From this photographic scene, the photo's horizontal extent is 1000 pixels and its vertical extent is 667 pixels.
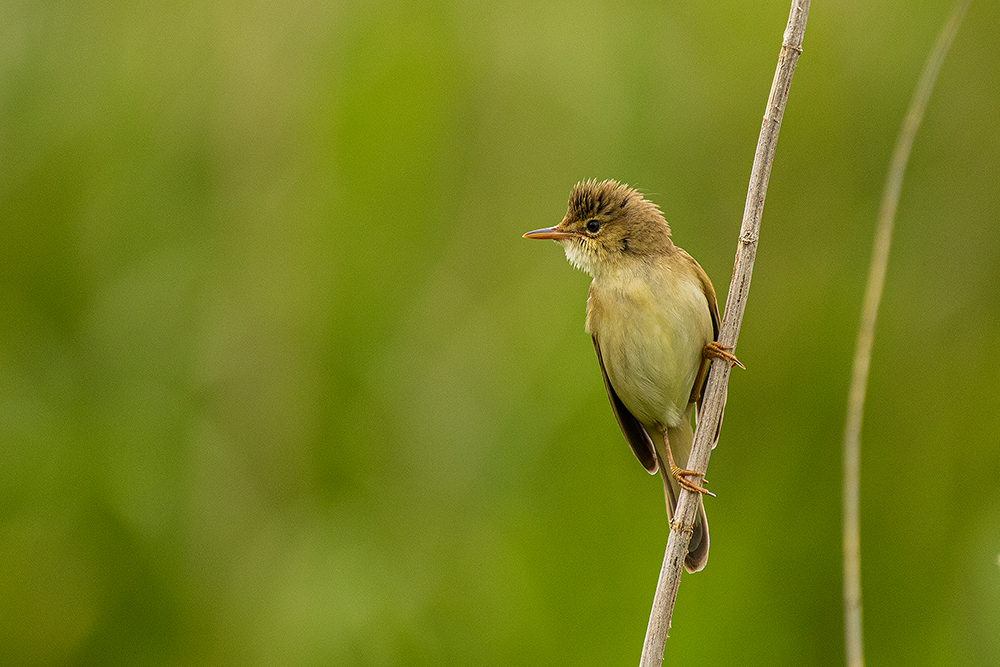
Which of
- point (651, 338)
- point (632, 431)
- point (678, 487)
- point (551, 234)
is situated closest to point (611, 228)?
point (551, 234)

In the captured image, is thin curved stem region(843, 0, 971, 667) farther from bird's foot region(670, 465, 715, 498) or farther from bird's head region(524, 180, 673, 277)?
bird's head region(524, 180, 673, 277)

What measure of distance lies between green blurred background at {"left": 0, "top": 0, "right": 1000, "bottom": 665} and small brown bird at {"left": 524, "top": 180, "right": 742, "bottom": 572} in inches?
17.0

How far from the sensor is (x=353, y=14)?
3.43 meters

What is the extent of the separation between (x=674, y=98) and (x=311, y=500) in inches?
72.6

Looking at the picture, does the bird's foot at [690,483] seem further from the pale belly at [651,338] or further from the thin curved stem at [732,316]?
the pale belly at [651,338]

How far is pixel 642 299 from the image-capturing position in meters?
2.68

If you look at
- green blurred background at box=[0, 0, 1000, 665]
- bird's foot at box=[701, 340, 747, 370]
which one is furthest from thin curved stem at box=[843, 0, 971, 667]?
green blurred background at box=[0, 0, 1000, 665]

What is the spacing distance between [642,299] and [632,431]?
478mm

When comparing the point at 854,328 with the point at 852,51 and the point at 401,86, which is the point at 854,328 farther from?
the point at 401,86

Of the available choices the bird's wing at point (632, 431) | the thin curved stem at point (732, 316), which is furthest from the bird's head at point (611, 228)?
the thin curved stem at point (732, 316)

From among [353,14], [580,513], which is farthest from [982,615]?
[353,14]

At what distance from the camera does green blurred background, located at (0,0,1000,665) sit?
3.03 m

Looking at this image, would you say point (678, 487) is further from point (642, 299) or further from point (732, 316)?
point (732, 316)

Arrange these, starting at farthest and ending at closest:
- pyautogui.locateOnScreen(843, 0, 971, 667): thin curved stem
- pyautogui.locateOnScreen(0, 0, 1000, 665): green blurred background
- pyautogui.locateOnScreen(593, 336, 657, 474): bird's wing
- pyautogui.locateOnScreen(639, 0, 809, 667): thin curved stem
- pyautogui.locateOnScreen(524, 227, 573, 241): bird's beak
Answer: pyautogui.locateOnScreen(0, 0, 1000, 665): green blurred background, pyautogui.locateOnScreen(593, 336, 657, 474): bird's wing, pyautogui.locateOnScreen(524, 227, 573, 241): bird's beak, pyautogui.locateOnScreen(639, 0, 809, 667): thin curved stem, pyautogui.locateOnScreen(843, 0, 971, 667): thin curved stem
